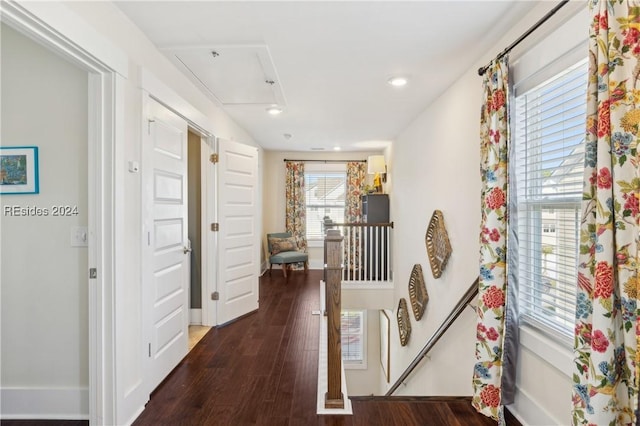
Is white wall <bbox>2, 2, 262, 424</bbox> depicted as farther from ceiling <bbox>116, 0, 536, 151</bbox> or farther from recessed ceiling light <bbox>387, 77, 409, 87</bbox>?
recessed ceiling light <bbox>387, 77, 409, 87</bbox>

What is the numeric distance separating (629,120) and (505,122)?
78 cm

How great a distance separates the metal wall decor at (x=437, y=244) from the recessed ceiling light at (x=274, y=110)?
201 cm

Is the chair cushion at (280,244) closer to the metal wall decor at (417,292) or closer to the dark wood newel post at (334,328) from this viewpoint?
the metal wall decor at (417,292)

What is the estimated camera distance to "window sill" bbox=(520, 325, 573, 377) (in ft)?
5.10

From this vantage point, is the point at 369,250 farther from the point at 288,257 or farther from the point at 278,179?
the point at 278,179

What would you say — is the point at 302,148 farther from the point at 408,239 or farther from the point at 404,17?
the point at 404,17

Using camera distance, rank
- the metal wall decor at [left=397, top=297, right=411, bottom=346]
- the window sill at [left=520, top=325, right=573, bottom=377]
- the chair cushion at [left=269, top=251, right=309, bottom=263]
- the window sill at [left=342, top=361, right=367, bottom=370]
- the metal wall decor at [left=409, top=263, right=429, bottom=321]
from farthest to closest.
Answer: the window sill at [left=342, top=361, right=367, bottom=370] < the chair cushion at [left=269, top=251, right=309, bottom=263] < the metal wall decor at [left=397, top=297, right=411, bottom=346] < the metal wall decor at [left=409, top=263, right=429, bottom=321] < the window sill at [left=520, top=325, right=573, bottom=377]

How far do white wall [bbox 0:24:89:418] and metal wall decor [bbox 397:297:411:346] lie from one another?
3.47m

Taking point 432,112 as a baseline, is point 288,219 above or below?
below

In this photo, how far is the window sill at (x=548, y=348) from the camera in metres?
1.55

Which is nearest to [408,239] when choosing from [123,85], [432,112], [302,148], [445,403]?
[432,112]

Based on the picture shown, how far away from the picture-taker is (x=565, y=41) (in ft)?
5.02

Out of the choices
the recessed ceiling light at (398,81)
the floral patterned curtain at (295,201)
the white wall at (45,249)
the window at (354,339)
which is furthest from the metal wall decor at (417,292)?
the white wall at (45,249)

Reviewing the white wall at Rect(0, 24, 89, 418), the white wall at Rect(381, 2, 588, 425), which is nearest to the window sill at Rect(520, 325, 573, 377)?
the white wall at Rect(381, 2, 588, 425)
